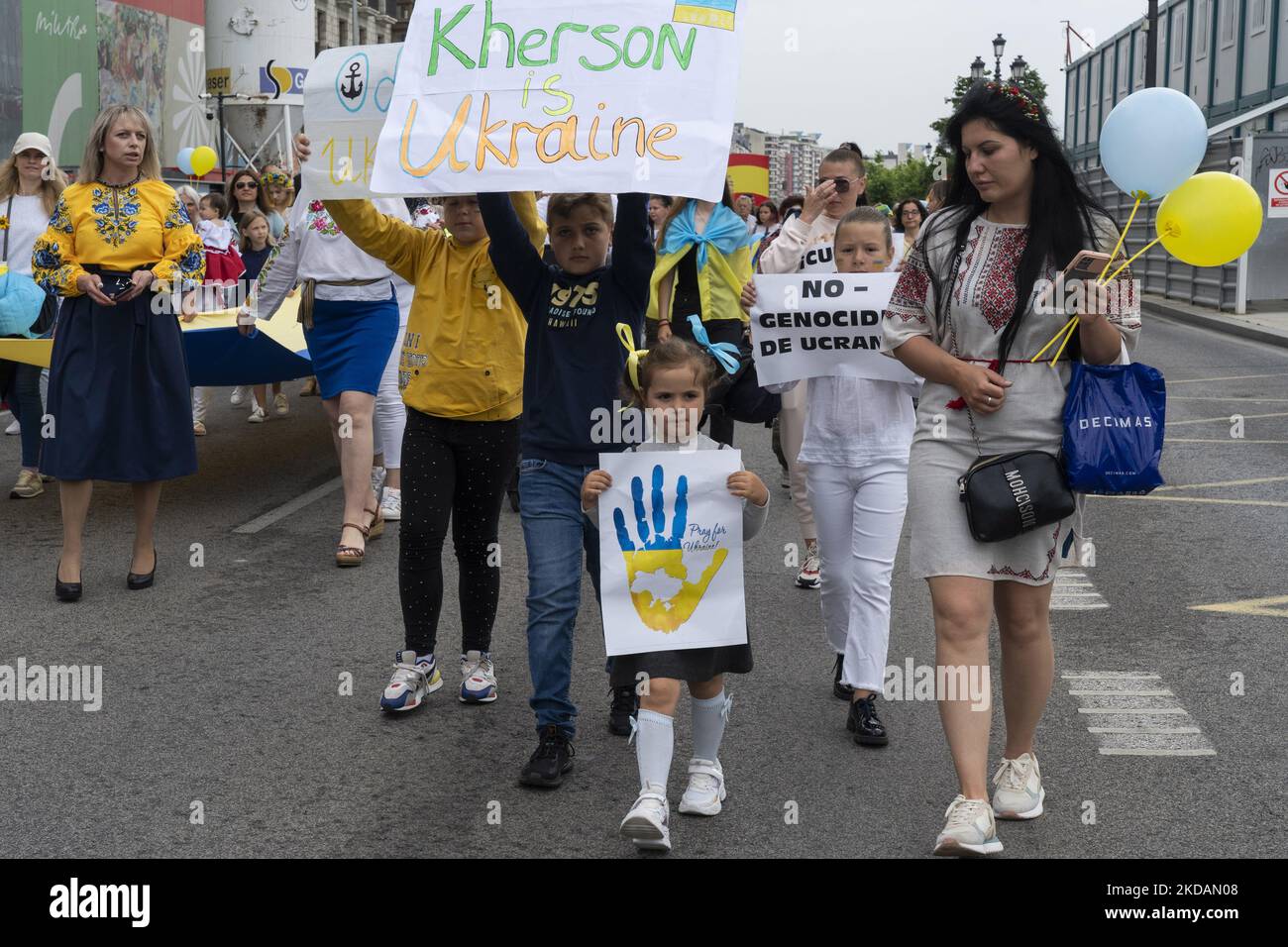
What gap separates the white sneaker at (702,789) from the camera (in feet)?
14.3

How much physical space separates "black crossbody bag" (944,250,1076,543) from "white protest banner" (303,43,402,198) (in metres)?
2.17

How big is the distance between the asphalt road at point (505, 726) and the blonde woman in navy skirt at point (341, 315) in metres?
0.58

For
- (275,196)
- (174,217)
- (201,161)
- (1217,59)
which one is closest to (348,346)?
(174,217)

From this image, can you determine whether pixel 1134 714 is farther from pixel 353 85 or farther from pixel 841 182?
pixel 353 85

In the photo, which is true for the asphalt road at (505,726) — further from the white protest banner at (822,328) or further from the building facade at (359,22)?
the building facade at (359,22)

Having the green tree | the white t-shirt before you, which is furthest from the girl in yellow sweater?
the green tree

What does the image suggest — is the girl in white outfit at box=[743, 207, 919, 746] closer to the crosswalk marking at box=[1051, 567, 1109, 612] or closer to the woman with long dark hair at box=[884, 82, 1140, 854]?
the woman with long dark hair at box=[884, 82, 1140, 854]

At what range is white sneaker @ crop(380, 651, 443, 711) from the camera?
5.32m

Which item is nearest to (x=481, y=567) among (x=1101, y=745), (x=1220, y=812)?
(x=1101, y=745)

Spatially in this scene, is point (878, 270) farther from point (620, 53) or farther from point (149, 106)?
point (149, 106)

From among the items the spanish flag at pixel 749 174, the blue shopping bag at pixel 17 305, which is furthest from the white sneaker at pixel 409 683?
the spanish flag at pixel 749 174

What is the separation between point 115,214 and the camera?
7.04 meters

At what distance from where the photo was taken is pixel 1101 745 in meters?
4.95

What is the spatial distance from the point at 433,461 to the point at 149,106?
36.0 m
